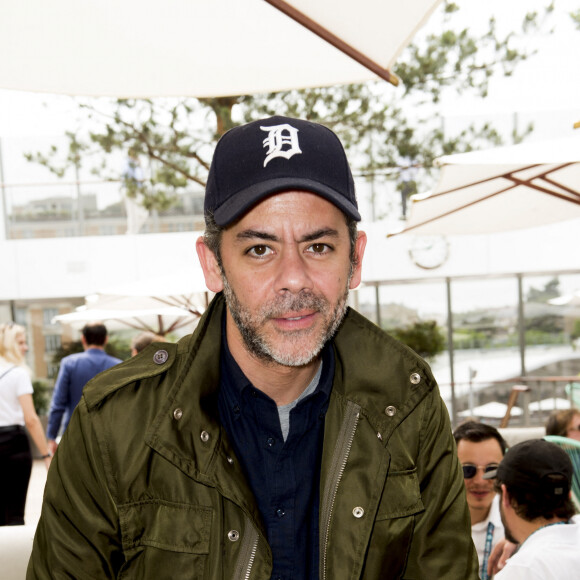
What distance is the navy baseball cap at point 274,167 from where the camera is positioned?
5.63ft

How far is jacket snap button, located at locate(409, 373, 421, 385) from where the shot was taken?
1859mm

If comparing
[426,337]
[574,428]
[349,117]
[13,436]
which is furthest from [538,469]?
[426,337]

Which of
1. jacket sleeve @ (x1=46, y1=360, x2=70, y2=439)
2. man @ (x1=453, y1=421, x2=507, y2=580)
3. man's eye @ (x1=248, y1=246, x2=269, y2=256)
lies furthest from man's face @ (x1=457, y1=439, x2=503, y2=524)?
jacket sleeve @ (x1=46, y1=360, x2=70, y2=439)

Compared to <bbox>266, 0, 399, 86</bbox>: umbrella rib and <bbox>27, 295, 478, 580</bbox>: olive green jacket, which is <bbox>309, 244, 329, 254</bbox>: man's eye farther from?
<bbox>266, 0, 399, 86</bbox>: umbrella rib

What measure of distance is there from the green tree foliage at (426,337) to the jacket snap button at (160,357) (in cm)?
1307

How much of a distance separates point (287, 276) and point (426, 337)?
13.4m

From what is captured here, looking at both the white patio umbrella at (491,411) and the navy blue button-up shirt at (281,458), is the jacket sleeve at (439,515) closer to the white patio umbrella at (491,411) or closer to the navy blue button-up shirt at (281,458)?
the navy blue button-up shirt at (281,458)

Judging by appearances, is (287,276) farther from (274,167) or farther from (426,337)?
(426,337)

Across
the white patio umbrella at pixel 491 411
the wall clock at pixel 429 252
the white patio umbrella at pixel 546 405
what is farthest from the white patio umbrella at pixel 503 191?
the wall clock at pixel 429 252

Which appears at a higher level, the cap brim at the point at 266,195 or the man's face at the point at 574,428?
the cap brim at the point at 266,195

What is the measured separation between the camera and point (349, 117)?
352 inches

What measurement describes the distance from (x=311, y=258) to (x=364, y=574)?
2.37 feet

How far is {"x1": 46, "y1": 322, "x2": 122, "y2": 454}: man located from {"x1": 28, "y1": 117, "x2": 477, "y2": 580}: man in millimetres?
4846

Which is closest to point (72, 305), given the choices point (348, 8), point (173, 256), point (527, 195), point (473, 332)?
point (173, 256)
